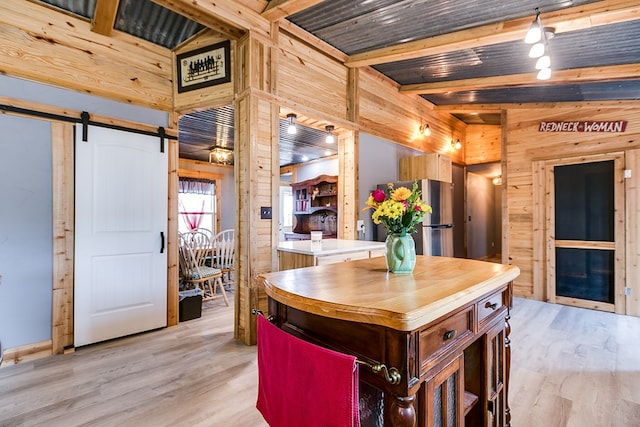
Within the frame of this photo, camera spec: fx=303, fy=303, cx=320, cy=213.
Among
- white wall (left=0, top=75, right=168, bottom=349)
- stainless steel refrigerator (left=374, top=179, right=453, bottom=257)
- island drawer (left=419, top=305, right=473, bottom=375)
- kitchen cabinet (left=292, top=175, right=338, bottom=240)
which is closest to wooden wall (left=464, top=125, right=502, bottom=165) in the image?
stainless steel refrigerator (left=374, top=179, right=453, bottom=257)

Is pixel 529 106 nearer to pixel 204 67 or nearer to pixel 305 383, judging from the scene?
pixel 204 67

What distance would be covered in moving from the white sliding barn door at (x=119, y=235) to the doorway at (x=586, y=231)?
A: 524 centimetres

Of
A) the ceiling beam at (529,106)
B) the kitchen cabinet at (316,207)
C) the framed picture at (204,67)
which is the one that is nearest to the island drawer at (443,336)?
the framed picture at (204,67)

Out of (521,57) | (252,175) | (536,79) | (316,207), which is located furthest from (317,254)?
(316,207)

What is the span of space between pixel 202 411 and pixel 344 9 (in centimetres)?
352

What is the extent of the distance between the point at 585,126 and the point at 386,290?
4.77m

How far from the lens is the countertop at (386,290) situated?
3.13ft

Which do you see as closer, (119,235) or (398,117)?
(119,235)

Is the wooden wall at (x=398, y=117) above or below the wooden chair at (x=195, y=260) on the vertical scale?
above

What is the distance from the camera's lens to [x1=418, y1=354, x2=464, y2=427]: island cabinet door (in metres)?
1.02

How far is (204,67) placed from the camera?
3279mm

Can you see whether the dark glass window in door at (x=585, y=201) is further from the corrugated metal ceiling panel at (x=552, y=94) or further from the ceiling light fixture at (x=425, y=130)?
the ceiling light fixture at (x=425, y=130)

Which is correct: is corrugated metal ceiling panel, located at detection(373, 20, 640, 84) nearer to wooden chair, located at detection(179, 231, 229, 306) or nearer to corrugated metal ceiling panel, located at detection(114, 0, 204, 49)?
corrugated metal ceiling panel, located at detection(114, 0, 204, 49)

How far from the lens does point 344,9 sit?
115 inches
